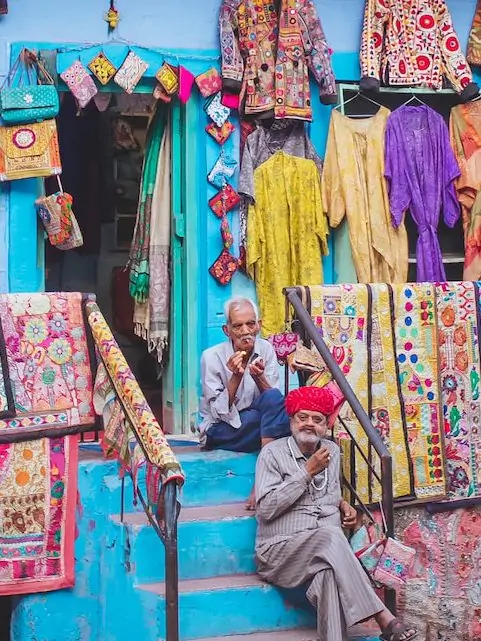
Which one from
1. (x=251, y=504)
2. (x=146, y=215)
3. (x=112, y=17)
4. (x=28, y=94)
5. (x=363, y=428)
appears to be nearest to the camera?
(x=363, y=428)

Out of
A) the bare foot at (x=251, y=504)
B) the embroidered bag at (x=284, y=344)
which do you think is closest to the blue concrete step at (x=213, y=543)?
the bare foot at (x=251, y=504)

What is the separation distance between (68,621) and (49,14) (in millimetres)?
3887

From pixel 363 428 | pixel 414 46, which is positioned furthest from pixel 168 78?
pixel 363 428

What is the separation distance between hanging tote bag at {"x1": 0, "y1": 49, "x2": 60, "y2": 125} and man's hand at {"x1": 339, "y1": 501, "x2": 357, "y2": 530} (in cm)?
321

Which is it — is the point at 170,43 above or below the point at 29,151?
above

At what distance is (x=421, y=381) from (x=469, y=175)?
207cm

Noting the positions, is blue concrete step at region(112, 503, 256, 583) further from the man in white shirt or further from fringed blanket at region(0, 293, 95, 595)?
the man in white shirt

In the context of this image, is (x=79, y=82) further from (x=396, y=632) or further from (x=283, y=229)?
(x=396, y=632)

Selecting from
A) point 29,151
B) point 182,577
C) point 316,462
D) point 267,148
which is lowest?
point 182,577

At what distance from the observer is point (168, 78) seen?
7.18 metres

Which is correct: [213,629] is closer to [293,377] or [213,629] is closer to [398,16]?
[293,377]

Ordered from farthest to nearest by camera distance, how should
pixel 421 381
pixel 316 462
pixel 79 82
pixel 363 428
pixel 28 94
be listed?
1. pixel 79 82
2. pixel 28 94
3. pixel 421 381
4. pixel 363 428
5. pixel 316 462

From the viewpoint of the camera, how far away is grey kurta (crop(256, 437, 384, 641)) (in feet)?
16.3

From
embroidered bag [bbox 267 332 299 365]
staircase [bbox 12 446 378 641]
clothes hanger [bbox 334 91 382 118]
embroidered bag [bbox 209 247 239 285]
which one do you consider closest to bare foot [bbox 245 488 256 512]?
staircase [bbox 12 446 378 641]
